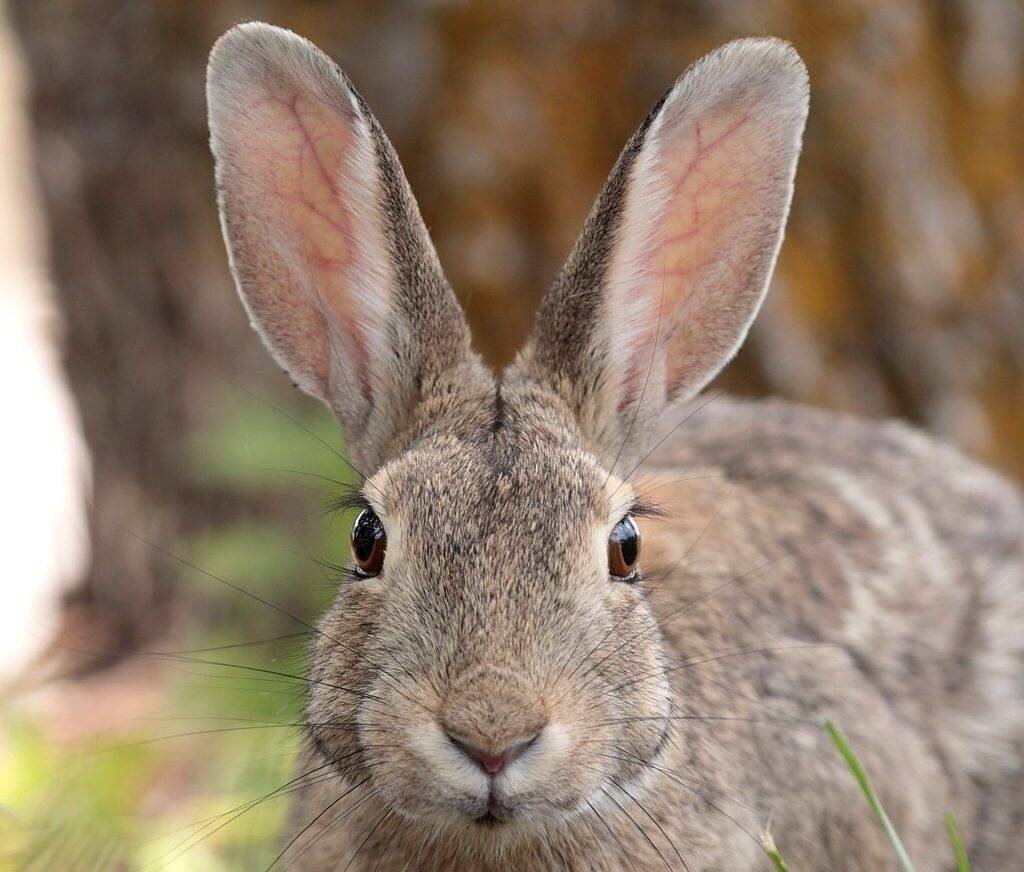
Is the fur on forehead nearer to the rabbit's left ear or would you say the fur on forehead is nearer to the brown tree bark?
the rabbit's left ear

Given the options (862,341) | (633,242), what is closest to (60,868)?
(633,242)

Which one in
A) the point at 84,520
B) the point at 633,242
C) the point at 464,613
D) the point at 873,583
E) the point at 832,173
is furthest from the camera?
the point at 84,520

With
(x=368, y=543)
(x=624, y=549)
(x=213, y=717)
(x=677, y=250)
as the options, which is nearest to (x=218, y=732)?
(x=213, y=717)

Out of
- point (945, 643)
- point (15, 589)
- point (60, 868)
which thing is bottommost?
point (60, 868)

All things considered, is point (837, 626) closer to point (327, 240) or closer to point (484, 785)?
point (484, 785)

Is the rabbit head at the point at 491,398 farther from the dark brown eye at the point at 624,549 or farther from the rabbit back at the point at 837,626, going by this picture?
the rabbit back at the point at 837,626

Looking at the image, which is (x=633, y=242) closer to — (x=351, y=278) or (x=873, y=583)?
(x=351, y=278)
